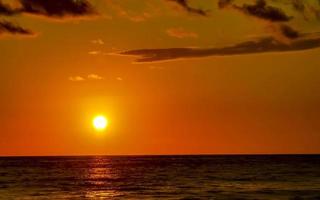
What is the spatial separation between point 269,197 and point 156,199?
8759mm

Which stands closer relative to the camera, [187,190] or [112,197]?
[112,197]

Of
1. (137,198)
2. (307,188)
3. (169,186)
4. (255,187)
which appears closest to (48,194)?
(137,198)

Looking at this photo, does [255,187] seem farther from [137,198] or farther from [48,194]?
[48,194]

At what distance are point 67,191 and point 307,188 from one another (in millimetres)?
22338

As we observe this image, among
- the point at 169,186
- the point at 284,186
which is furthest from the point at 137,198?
the point at 284,186

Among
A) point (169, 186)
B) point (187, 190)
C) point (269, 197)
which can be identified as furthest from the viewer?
point (169, 186)

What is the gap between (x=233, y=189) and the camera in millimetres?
57250

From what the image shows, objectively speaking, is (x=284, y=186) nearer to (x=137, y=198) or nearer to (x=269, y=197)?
(x=269, y=197)

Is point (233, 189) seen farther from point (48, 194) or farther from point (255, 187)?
point (48, 194)

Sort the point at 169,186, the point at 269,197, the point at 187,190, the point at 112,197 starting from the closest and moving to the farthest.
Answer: the point at 269,197 < the point at 112,197 < the point at 187,190 < the point at 169,186

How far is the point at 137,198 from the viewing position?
166ft

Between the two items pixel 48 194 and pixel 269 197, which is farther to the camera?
pixel 48 194

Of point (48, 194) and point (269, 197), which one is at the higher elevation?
point (48, 194)

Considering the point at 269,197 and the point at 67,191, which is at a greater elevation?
the point at 67,191
